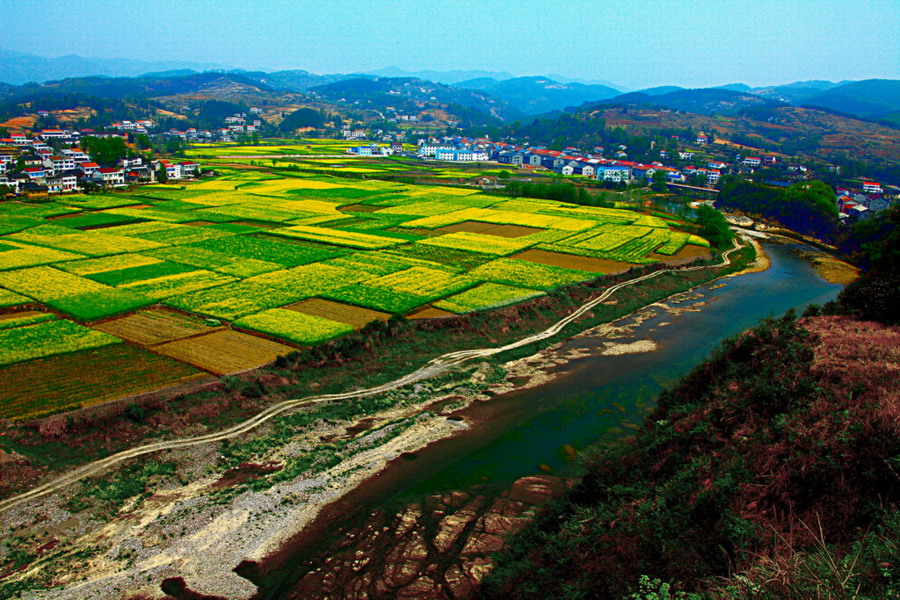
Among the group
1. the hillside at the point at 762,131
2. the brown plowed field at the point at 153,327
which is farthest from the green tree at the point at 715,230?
the hillside at the point at 762,131

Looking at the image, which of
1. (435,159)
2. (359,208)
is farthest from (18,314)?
(435,159)

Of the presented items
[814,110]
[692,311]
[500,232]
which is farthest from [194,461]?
[814,110]

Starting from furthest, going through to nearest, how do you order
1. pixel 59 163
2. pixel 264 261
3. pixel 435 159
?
pixel 435 159, pixel 59 163, pixel 264 261

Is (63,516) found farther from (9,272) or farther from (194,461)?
(9,272)

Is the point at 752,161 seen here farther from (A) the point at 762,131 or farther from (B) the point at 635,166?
(A) the point at 762,131

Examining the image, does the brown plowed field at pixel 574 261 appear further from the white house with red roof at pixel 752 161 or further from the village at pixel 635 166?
the white house with red roof at pixel 752 161
